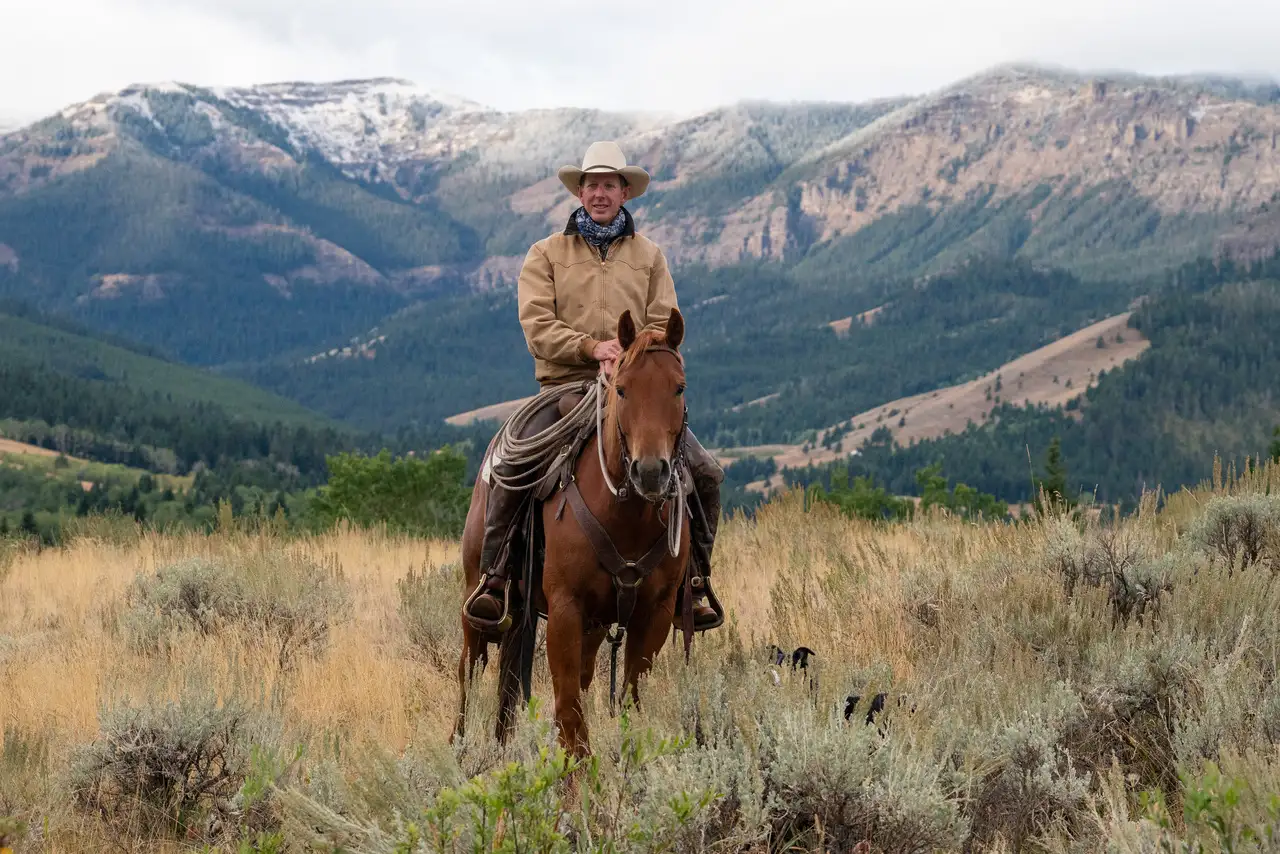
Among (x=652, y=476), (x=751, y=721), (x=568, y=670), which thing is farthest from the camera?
(x=568, y=670)

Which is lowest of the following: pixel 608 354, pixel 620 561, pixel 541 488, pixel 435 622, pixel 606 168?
pixel 435 622

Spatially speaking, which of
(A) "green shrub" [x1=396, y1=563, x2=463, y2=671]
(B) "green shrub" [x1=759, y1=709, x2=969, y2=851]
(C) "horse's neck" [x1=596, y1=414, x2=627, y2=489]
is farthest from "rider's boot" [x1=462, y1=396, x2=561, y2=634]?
(A) "green shrub" [x1=396, y1=563, x2=463, y2=671]

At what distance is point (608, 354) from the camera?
21.1 ft

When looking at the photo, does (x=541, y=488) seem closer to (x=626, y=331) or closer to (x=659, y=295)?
(x=626, y=331)

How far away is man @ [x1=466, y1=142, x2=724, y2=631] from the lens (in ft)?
23.1

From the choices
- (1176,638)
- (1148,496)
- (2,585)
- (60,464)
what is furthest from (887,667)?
(60,464)

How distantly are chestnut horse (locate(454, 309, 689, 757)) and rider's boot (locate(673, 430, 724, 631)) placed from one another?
0.46 metres

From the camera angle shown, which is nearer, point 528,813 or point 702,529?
point 528,813

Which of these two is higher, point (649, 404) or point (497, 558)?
point (649, 404)

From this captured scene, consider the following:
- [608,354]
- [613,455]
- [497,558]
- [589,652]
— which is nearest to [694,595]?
[589,652]

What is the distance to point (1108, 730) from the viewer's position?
20.6 ft

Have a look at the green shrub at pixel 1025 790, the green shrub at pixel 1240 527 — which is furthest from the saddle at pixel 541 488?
the green shrub at pixel 1240 527

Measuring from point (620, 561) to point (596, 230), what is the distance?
6.53 ft

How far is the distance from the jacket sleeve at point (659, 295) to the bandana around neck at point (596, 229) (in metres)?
0.27
